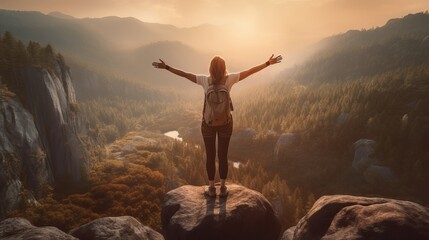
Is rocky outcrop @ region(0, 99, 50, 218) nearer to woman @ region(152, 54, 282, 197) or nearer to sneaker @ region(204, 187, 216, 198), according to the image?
sneaker @ region(204, 187, 216, 198)

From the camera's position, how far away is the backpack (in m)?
11.7

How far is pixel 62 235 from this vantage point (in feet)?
35.8

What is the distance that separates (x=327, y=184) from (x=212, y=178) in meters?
103

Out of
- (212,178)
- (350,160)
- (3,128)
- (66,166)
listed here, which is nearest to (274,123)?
(350,160)

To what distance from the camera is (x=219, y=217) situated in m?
12.1

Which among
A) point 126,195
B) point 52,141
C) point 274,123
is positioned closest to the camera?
point 52,141

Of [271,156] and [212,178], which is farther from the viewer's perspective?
[271,156]

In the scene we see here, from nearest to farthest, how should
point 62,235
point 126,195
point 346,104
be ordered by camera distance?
1. point 62,235
2. point 126,195
3. point 346,104

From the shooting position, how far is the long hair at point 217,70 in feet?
37.7

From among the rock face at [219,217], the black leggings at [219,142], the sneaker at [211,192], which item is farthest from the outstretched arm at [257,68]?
the rock face at [219,217]

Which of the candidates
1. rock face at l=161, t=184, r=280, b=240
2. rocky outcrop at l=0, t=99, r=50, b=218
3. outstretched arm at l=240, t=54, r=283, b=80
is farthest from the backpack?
rocky outcrop at l=0, t=99, r=50, b=218

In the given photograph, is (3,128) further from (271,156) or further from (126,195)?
(271,156)

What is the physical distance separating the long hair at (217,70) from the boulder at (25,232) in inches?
311

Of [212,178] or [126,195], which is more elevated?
[212,178]
